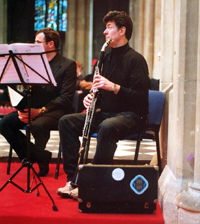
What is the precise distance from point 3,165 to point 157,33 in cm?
618

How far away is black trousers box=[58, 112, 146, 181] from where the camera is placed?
2864mm

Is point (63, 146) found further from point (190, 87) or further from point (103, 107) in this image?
point (190, 87)

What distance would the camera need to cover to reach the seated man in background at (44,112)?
3629mm

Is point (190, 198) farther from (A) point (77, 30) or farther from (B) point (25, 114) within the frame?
(A) point (77, 30)

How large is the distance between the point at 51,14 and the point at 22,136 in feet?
43.8

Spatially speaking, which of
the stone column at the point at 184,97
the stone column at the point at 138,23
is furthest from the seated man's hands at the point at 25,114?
the stone column at the point at 138,23

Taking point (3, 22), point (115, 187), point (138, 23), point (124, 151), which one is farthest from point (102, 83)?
point (3, 22)

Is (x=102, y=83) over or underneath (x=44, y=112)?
over

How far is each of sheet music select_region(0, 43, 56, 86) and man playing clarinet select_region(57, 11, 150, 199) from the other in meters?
0.46

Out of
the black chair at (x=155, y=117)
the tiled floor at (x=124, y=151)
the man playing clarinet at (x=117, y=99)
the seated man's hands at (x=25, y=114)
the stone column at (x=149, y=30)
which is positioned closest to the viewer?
the man playing clarinet at (x=117, y=99)

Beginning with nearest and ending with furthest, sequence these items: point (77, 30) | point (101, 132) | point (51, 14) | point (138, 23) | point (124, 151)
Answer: point (101, 132) → point (124, 151) → point (138, 23) → point (77, 30) → point (51, 14)

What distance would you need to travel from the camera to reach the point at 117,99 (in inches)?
127

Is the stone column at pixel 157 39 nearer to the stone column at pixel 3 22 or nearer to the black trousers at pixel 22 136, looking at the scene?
the black trousers at pixel 22 136

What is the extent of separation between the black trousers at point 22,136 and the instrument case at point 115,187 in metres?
1.21
